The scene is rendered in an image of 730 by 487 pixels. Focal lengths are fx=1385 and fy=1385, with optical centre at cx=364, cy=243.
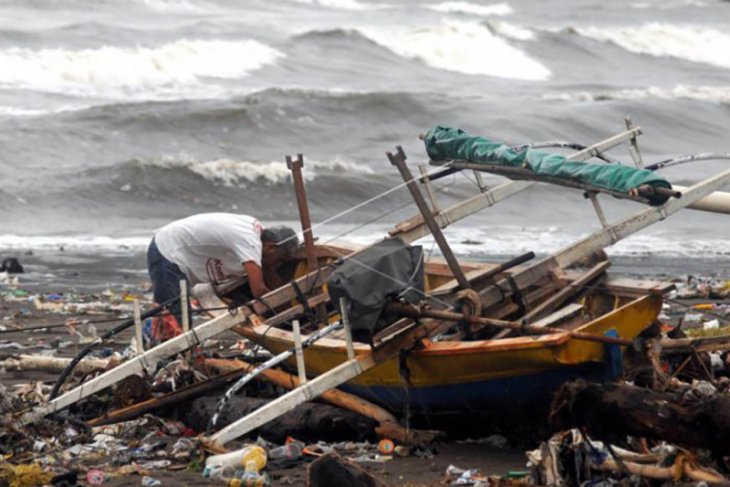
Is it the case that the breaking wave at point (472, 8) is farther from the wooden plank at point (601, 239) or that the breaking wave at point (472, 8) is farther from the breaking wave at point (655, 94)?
the wooden plank at point (601, 239)

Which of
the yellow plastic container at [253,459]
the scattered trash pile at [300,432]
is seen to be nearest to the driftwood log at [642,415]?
the scattered trash pile at [300,432]

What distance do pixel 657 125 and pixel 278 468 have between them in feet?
93.7

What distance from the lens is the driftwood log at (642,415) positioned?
6.12m

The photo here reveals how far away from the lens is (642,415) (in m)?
6.39

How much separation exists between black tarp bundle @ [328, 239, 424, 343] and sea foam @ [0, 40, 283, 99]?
29353mm

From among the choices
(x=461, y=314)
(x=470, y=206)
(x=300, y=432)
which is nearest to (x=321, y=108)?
(x=470, y=206)

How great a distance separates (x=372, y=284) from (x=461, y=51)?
40.9 meters

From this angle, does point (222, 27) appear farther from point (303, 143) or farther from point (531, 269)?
point (531, 269)

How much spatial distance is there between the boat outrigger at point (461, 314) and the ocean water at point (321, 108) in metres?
4.80

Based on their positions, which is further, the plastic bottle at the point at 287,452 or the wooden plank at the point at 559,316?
the wooden plank at the point at 559,316

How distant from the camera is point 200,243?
34.8ft

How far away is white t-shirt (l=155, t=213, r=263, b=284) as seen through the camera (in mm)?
10297

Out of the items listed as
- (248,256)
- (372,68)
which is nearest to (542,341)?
(248,256)

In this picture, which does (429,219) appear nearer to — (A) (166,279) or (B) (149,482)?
(B) (149,482)
